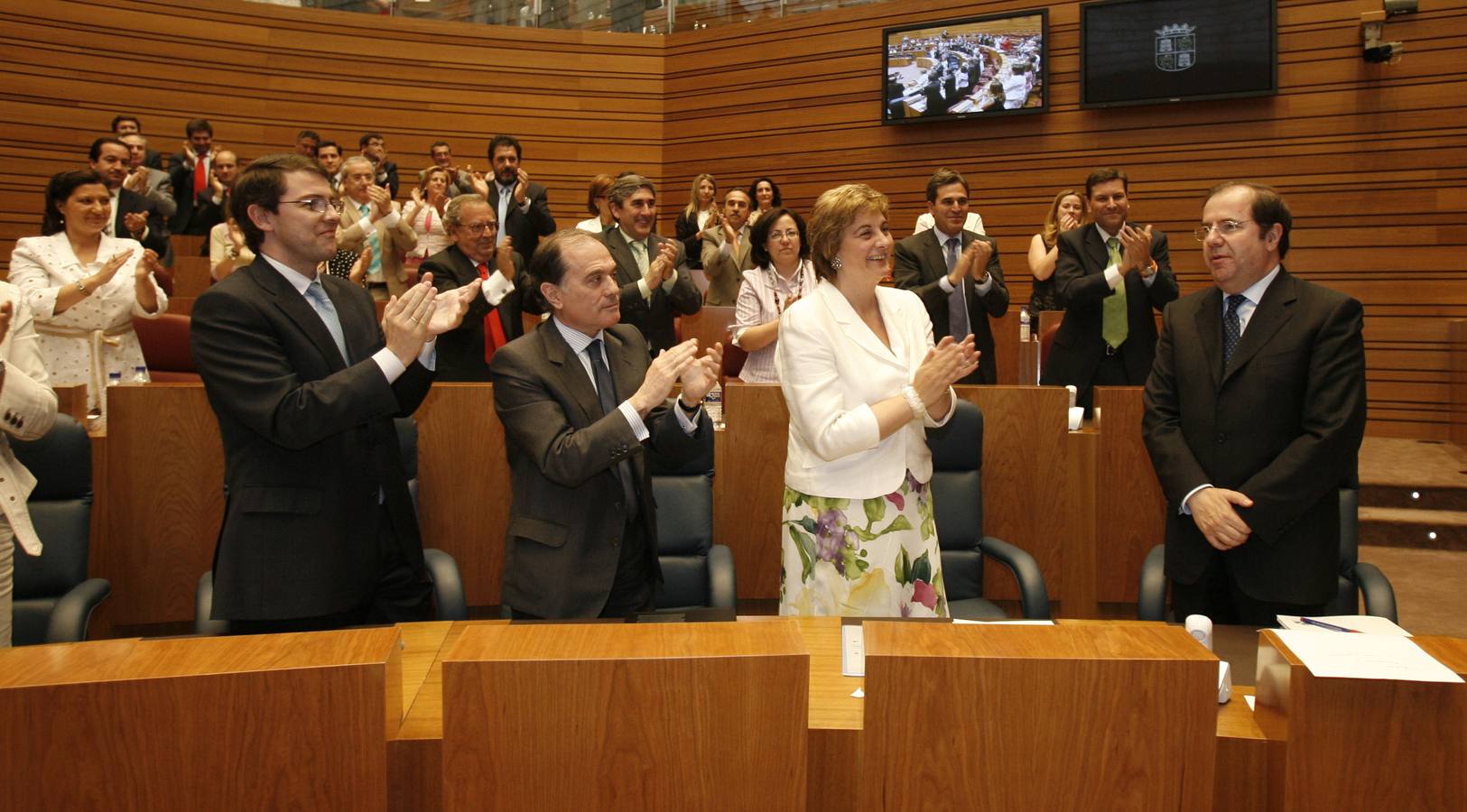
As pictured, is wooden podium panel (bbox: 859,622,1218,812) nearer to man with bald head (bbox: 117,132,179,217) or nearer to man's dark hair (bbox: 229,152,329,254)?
man's dark hair (bbox: 229,152,329,254)

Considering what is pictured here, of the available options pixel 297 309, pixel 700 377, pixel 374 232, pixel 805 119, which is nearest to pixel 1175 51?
pixel 805 119

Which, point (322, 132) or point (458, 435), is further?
point (322, 132)

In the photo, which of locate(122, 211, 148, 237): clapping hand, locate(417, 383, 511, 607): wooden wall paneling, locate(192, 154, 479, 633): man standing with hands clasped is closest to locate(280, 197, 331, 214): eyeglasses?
locate(192, 154, 479, 633): man standing with hands clasped

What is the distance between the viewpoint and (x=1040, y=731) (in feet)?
4.64

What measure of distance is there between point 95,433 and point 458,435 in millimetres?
1102

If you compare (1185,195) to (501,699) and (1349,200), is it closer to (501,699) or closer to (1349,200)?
(1349,200)

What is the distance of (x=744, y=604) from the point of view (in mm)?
3723

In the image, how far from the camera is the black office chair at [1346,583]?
2.51 metres

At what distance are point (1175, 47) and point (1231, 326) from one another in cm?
547

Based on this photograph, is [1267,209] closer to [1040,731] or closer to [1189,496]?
[1189,496]

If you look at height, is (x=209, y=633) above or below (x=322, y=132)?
below

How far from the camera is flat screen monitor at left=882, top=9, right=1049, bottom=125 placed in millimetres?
7852

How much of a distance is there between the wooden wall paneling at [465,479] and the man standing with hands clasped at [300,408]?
1.12 metres

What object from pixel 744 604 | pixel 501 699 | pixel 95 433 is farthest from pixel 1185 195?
pixel 501 699
